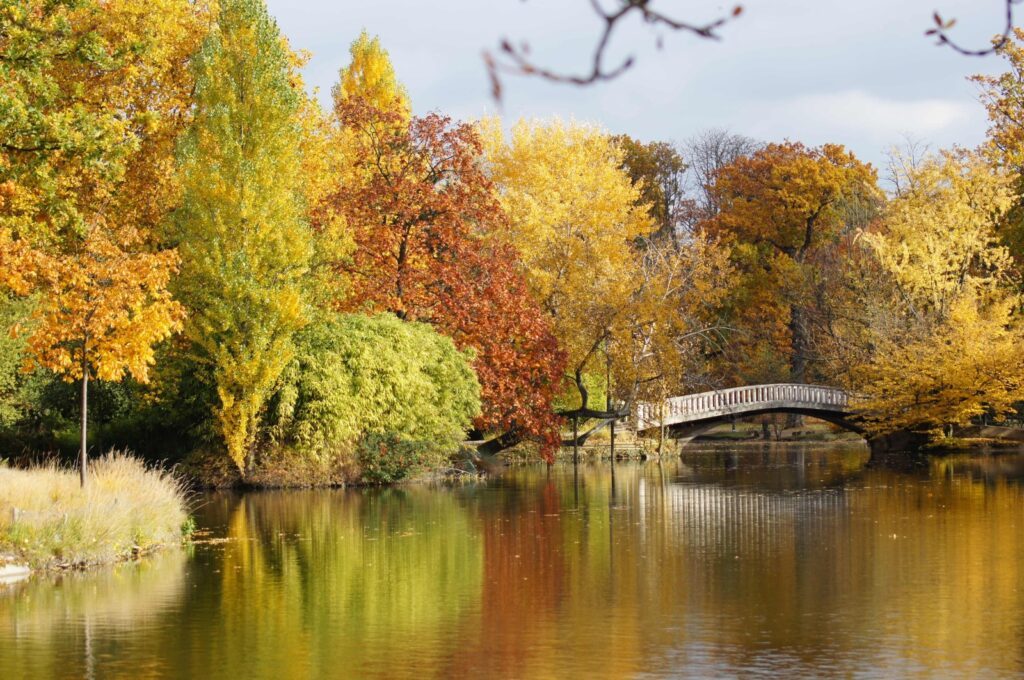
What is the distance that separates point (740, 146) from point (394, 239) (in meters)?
42.2

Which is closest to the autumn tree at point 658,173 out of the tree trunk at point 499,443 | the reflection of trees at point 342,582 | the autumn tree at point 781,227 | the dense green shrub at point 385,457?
the autumn tree at point 781,227

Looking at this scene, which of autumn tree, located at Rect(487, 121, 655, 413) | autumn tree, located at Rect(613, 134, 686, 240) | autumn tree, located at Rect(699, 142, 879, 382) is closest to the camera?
autumn tree, located at Rect(487, 121, 655, 413)

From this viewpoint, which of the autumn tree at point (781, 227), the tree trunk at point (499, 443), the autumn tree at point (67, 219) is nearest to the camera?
the autumn tree at point (67, 219)

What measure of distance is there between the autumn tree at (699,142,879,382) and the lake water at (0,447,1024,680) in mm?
29410

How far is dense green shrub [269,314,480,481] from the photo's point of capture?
→ 3297 cm

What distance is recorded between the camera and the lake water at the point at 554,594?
12.7 metres

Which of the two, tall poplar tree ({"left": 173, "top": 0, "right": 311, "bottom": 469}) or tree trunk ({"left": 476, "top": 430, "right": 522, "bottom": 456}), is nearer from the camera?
tall poplar tree ({"left": 173, "top": 0, "right": 311, "bottom": 469})

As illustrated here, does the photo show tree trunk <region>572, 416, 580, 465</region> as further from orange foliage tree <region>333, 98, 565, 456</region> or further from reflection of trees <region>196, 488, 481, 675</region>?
reflection of trees <region>196, 488, 481, 675</region>

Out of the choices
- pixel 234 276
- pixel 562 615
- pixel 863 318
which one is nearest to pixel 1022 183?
pixel 863 318

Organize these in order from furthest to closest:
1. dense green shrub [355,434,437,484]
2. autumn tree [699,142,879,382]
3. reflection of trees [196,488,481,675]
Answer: autumn tree [699,142,879,382]
dense green shrub [355,434,437,484]
reflection of trees [196,488,481,675]

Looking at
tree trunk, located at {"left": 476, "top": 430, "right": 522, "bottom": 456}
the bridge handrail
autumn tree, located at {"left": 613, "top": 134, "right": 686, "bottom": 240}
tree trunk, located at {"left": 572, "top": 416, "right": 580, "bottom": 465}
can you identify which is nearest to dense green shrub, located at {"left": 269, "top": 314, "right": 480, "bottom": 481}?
tree trunk, located at {"left": 476, "top": 430, "right": 522, "bottom": 456}

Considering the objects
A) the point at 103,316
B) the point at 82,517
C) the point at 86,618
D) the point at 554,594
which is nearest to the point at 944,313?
the point at 103,316

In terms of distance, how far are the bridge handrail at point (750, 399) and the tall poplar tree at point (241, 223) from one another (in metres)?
16.3

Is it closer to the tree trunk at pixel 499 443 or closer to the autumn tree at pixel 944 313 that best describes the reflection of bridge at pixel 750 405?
the autumn tree at pixel 944 313
